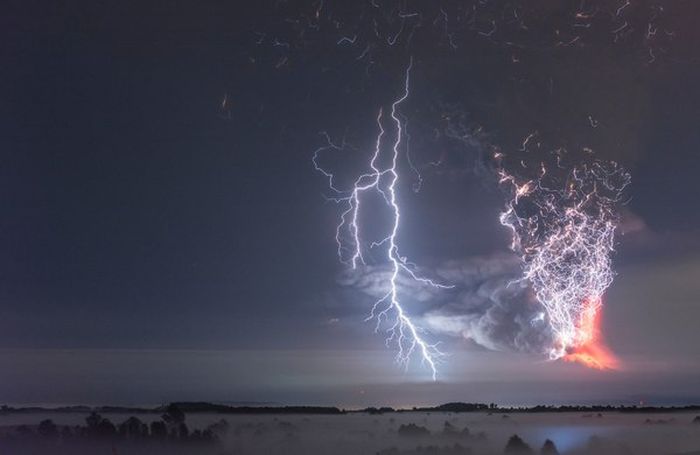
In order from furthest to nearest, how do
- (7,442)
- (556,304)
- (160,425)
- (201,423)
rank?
1. (201,423)
2. (160,425)
3. (7,442)
4. (556,304)

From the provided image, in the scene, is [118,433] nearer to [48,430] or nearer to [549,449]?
[48,430]

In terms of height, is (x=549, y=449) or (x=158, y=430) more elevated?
(x=158, y=430)

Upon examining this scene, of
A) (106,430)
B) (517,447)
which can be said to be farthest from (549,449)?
(106,430)

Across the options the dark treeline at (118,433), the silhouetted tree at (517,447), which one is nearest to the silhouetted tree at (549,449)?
the silhouetted tree at (517,447)

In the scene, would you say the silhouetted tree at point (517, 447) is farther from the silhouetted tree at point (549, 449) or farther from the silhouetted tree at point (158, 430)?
the silhouetted tree at point (158, 430)

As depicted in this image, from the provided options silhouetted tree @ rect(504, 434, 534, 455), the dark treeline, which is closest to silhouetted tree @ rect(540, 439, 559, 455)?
silhouetted tree @ rect(504, 434, 534, 455)

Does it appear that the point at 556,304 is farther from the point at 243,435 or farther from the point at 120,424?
the point at 120,424

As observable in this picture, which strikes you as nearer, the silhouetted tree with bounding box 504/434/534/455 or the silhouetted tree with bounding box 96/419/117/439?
the silhouetted tree with bounding box 504/434/534/455

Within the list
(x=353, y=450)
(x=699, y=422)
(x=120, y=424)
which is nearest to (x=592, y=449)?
(x=353, y=450)

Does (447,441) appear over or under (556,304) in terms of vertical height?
under

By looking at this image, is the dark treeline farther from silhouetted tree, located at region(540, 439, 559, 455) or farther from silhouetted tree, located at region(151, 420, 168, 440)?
silhouetted tree, located at region(540, 439, 559, 455)

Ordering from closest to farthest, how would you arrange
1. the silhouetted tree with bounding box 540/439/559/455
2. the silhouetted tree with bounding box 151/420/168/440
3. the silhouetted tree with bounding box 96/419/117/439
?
the silhouetted tree with bounding box 540/439/559/455
the silhouetted tree with bounding box 151/420/168/440
the silhouetted tree with bounding box 96/419/117/439
